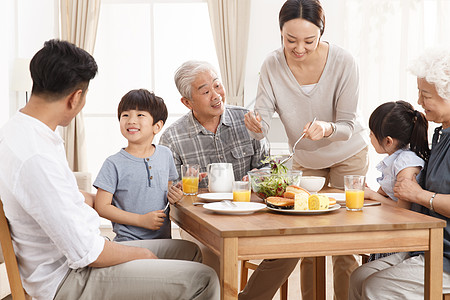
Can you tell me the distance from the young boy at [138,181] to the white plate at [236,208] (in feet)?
0.99

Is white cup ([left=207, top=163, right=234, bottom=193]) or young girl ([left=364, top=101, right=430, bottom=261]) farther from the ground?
young girl ([left=364, top=101, right=430, bottom=261])

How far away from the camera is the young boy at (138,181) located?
7.04 feet

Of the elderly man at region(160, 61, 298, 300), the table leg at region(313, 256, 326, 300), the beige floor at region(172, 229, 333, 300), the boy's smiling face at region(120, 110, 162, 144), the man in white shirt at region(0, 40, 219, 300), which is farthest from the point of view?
the beige floor at region(172, 229, 333, 300)

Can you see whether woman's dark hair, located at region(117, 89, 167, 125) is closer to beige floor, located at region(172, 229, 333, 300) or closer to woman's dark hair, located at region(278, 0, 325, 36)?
woman's dark hair, located at region(278, 0, 325, 36)

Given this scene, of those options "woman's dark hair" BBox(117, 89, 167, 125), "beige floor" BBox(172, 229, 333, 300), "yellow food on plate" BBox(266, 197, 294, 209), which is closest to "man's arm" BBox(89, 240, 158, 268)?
"yellow food on plate" BBox(266, 197, 294, 209)

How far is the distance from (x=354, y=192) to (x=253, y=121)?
781 millimetres

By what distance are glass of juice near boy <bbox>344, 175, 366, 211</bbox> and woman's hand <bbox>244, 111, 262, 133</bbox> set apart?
72cm

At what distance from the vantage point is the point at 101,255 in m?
1.61

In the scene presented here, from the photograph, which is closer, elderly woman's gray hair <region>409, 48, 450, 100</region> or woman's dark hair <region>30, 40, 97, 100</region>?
woman's dark hair <region>30, 40, 97, 100</region>

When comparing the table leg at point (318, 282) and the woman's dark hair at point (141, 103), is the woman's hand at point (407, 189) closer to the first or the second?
the table leg at point (318, 282)

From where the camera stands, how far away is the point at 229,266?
1.55 meters

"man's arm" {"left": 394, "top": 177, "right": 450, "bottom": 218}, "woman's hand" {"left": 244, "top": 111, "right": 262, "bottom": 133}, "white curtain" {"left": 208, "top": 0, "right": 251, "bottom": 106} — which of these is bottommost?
"man's arm" {"left": 394, "top": 177, "right": 450, "bottom": 218}

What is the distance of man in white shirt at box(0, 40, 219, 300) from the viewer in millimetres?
1446

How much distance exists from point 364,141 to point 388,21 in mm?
2539
